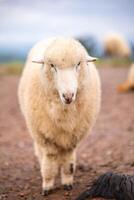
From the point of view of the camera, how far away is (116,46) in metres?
29.2

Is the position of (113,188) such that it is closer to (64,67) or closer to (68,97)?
(68,97)

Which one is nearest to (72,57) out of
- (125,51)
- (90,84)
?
(90,84)

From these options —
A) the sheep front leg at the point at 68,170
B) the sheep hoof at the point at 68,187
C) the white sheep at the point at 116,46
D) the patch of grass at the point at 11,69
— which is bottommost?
the sheep hoof at the point at 68,187

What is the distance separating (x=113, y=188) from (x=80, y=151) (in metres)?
3.24

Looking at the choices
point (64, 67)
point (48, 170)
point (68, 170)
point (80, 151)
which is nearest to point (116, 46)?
point (80, 151)

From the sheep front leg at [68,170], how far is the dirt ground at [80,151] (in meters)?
0.09

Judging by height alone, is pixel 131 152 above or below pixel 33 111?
below

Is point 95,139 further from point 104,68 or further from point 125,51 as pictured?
point 125,51

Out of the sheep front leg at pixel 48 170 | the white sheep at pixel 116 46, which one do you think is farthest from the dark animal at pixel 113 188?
the white sheep at pixel 116 46

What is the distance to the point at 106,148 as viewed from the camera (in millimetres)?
8070

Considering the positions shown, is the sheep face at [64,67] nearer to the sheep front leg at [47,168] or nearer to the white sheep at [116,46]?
the sheep front leg at [47,168]

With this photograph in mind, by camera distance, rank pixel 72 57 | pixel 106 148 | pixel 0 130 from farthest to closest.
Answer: pixel 0 130 → pixel 106 148 → pixel 72 57

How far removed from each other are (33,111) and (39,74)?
461 mm

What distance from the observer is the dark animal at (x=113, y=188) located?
4797 mm
